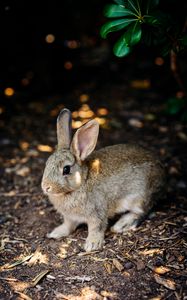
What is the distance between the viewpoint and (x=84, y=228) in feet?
18.4

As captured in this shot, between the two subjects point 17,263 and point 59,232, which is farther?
point 59,232

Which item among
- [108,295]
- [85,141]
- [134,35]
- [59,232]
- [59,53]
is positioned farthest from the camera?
[59,53]

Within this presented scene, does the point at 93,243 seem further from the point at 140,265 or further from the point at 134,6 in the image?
the point at 134,6

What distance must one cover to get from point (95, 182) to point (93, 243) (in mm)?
723

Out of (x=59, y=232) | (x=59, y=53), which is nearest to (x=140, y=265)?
(x=59, y=232)

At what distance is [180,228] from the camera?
5.21m

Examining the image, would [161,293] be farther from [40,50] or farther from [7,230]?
[40,50]

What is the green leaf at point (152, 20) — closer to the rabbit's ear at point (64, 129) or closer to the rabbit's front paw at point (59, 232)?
the rabbit's ear at point (64, 129)

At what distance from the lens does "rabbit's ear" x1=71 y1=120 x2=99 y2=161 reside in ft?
16.5

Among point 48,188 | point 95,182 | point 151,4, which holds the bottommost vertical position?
point 95,182

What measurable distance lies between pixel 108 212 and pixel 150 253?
0.79 meters

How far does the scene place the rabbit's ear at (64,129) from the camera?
17.0 ft

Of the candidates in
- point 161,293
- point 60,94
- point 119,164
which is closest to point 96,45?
point 60,94

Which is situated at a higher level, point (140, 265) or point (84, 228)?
point (84, 228)
